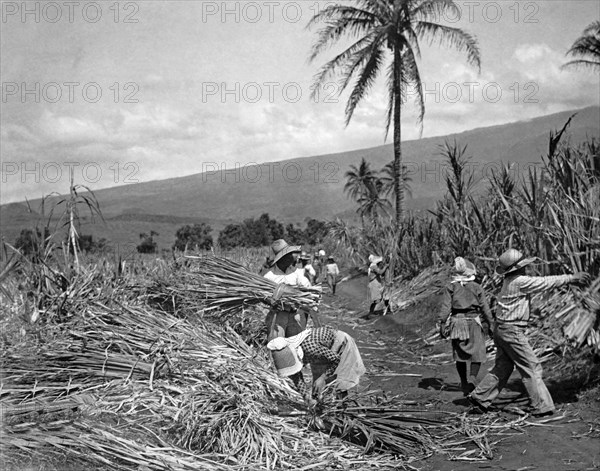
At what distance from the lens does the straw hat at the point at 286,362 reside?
18.8 ft

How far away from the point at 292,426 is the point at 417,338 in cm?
638

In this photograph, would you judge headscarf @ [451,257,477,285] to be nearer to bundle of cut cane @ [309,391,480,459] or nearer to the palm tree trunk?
bundle of cut cane @ [309,391,480,459]

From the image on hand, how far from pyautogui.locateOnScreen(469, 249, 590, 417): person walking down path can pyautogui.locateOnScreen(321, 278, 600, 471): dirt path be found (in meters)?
0.23

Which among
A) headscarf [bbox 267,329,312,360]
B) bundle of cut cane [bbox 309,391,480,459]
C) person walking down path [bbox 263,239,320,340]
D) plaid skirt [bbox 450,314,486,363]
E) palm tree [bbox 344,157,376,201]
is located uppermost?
palm tree [bbox 344,157,376,201]

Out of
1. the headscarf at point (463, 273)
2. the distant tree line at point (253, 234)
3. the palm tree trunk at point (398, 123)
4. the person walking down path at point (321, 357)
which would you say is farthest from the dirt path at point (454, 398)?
the distant tree line at point (253, 234)

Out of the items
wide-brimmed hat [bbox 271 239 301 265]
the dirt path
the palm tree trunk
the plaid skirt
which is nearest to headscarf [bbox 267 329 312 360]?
wide-brimmed hat [bbox 271 239 301 265]

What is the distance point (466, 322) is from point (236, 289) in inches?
102

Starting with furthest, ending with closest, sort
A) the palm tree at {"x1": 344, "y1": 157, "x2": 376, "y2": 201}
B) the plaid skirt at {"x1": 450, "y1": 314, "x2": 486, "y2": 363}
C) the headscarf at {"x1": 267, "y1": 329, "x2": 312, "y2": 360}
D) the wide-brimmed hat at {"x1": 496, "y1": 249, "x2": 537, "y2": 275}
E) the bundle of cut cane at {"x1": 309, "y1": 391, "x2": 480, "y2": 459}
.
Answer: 1. the palm tree at {"x1": 344, "y1": 157, "x2": 376, "y2": 201}
2. the plaid skirt at {"x1": 450, "y1": 314, "x2": 486, "y2": 363}
3. the wide-brimmed hat at {"x1": 496, "y1": 249, "x2": 537, "y2": 275}
4. the headscarf at {"x1": 267, "y1": 329, "x2": 312, "y2": 360}
5. the bundle of cut cane at {"x1": 309, "y1": 391, "x2": 480, "y2": 459}

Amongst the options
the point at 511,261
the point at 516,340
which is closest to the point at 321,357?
the point at 516,340

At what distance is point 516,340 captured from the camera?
6301 millimetres

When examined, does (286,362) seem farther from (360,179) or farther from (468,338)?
(360,179)

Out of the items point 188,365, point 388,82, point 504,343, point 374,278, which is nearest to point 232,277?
point 188,365

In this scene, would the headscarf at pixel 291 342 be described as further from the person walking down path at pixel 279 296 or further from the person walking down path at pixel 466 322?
the person walking down path at pixel 466 322

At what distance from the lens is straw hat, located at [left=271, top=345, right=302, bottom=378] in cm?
572
